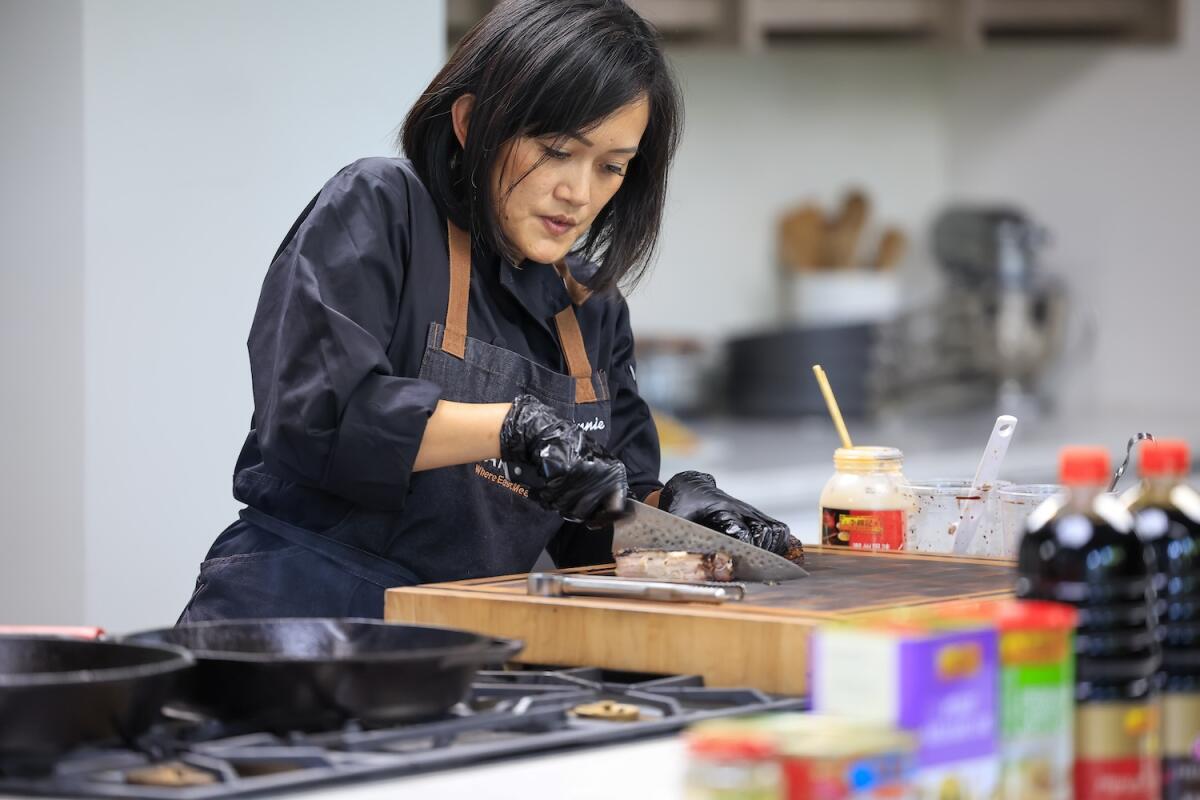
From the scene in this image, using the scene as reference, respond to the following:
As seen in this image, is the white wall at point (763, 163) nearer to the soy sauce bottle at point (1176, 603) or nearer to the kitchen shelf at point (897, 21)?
the kitchen shelf at point (897, 21)

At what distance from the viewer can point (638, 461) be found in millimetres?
2229

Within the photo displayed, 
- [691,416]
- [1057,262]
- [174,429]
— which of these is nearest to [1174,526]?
[174,429]

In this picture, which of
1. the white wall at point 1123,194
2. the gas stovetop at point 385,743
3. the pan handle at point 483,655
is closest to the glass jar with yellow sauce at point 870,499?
the gas stovetop at point 385,743

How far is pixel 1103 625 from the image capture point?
1020 mm

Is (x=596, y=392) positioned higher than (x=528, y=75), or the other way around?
(x=528, y=75)

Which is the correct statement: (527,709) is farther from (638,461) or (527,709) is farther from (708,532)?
(638,461)

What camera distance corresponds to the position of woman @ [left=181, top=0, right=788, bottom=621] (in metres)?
1.73

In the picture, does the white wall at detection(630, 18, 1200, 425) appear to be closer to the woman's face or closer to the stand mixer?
the stand mixer

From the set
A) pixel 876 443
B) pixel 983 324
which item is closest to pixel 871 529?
pixel 876 443

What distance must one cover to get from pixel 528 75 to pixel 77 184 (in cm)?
104

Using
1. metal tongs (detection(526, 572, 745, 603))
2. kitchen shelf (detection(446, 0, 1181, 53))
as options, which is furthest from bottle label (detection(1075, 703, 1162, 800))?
kitchen shelf (detection(446, 0, 1181, 53))

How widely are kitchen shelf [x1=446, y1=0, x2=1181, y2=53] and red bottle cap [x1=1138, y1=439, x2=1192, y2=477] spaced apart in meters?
2.97

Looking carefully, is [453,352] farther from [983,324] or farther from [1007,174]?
[1007,174]

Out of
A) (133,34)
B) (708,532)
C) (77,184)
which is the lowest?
(708,532)
